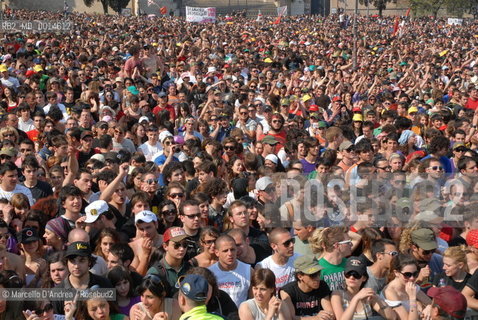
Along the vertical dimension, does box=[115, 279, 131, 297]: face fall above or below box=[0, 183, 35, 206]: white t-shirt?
below

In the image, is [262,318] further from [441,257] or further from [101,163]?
[101,163]

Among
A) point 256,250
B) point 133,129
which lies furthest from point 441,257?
point 133,129

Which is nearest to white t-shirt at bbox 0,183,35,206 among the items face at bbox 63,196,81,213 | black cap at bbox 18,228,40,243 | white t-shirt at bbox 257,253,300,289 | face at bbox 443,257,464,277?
face at bbox 63,196,81,213

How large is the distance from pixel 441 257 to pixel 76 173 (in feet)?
13.3

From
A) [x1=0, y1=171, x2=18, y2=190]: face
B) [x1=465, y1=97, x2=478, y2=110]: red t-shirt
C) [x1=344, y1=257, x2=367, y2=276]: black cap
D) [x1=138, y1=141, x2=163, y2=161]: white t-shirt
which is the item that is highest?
[x1=0, y1=171, x2=18, y2=190]: face

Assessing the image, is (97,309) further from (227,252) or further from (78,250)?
(227,252)

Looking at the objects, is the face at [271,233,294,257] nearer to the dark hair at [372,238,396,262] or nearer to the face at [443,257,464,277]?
the dark hair at [372,238,396,262]

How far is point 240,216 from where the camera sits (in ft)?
22.4

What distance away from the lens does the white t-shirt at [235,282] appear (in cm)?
577

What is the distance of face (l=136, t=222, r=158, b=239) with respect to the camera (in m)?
6.54

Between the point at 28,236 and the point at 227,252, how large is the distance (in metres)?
1.67

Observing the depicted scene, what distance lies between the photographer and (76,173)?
838 centimetres

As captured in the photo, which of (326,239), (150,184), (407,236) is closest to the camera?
(326,239)

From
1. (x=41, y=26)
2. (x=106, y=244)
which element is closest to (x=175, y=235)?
(x=106, y=244)
